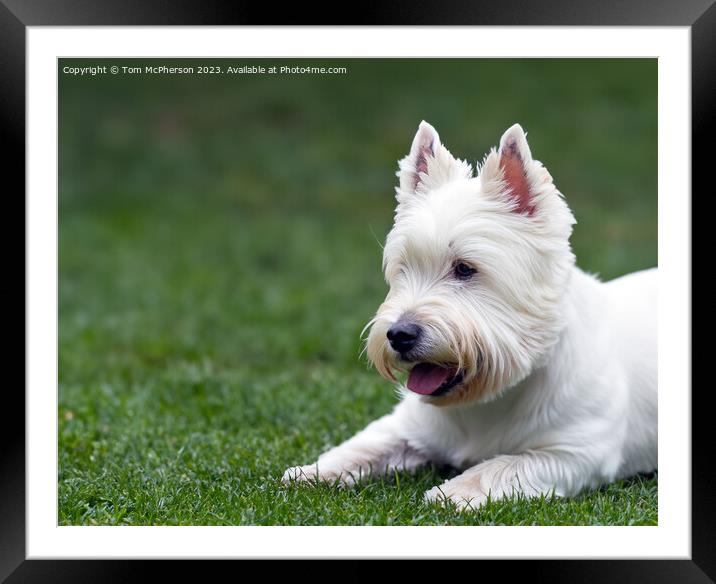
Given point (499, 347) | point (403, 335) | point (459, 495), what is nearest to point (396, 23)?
point (403, 335)

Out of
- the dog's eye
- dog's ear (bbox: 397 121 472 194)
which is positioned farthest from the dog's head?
dog's ear (bbox: 397 121 472 194)

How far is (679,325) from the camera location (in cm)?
423

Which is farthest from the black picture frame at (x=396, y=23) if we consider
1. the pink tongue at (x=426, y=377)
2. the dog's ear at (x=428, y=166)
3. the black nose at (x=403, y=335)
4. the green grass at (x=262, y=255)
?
the black nose at (x=403, y=335)

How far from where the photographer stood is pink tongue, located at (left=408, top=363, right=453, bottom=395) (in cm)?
438

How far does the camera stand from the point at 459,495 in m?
4.56

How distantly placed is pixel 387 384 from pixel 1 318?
312 centimetres

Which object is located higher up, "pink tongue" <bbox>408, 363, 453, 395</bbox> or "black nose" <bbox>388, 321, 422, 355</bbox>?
"black nose" <bbox>388, 321, 422, 355</bbox>

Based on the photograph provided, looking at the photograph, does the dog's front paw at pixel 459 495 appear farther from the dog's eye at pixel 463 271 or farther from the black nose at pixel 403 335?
the dog's eye at pixel 463 271

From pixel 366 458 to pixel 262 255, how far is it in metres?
6.39

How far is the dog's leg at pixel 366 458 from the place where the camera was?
4938 mm

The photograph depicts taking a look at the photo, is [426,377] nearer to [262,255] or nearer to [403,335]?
[403,335]

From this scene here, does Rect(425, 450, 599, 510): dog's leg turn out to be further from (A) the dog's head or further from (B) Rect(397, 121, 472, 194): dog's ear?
(B) Rect(397, 121, 472, 194): dog's ear

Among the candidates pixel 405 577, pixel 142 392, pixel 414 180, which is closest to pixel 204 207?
pixel 142 392

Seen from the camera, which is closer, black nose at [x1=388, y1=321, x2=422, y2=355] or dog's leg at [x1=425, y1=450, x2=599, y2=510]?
black nose at [x1=388, y1=321, x2=422, y2=355]
